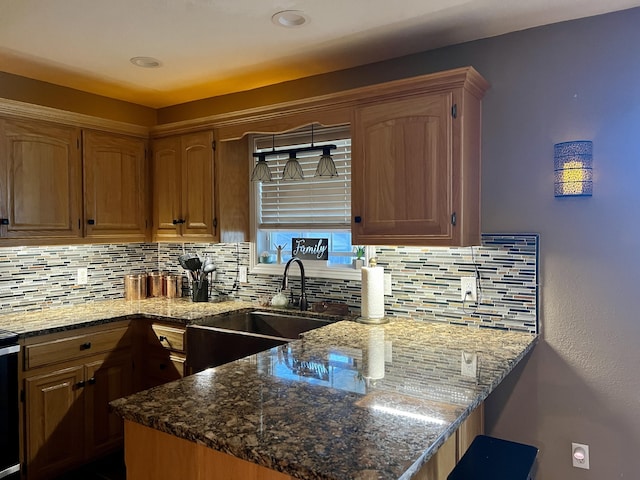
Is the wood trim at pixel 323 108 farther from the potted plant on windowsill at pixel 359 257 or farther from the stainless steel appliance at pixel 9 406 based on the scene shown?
the stainless steel appliance at pixel 9 406

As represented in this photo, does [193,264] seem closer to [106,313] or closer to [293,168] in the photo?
[106,313]

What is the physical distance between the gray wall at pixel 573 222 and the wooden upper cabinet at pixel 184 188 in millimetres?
1745

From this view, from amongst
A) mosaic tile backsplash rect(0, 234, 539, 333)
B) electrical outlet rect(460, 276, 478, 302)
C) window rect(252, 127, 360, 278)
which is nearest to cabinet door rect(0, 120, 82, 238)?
mosaic tile backsplash rect(0, 234, 539, 333)

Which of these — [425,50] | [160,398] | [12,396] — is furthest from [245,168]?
[160,398]

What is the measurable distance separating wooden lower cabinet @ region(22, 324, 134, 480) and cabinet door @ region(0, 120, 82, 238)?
702mm

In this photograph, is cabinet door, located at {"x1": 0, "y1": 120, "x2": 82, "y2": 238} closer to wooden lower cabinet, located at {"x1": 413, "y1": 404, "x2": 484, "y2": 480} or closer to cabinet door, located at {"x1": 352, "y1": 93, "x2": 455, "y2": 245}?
cabinet door, located at {"x1": 352, "y1": 93, "x2": 455, "y2": 245}

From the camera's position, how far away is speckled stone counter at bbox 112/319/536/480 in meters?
1.10

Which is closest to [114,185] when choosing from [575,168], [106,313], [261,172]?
[106,313]

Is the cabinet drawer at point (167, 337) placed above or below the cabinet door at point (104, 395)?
above

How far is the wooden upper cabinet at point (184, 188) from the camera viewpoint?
10.3 ft

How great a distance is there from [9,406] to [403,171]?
2.31m

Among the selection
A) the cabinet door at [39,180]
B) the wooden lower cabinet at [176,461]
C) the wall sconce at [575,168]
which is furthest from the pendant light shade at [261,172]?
the wooden lower cabinet at [176,461]

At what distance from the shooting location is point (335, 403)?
141 cm

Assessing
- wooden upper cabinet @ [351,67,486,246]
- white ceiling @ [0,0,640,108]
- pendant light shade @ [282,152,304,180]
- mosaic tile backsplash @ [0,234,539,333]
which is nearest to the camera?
white ceiling @ [0,0,640,108]
